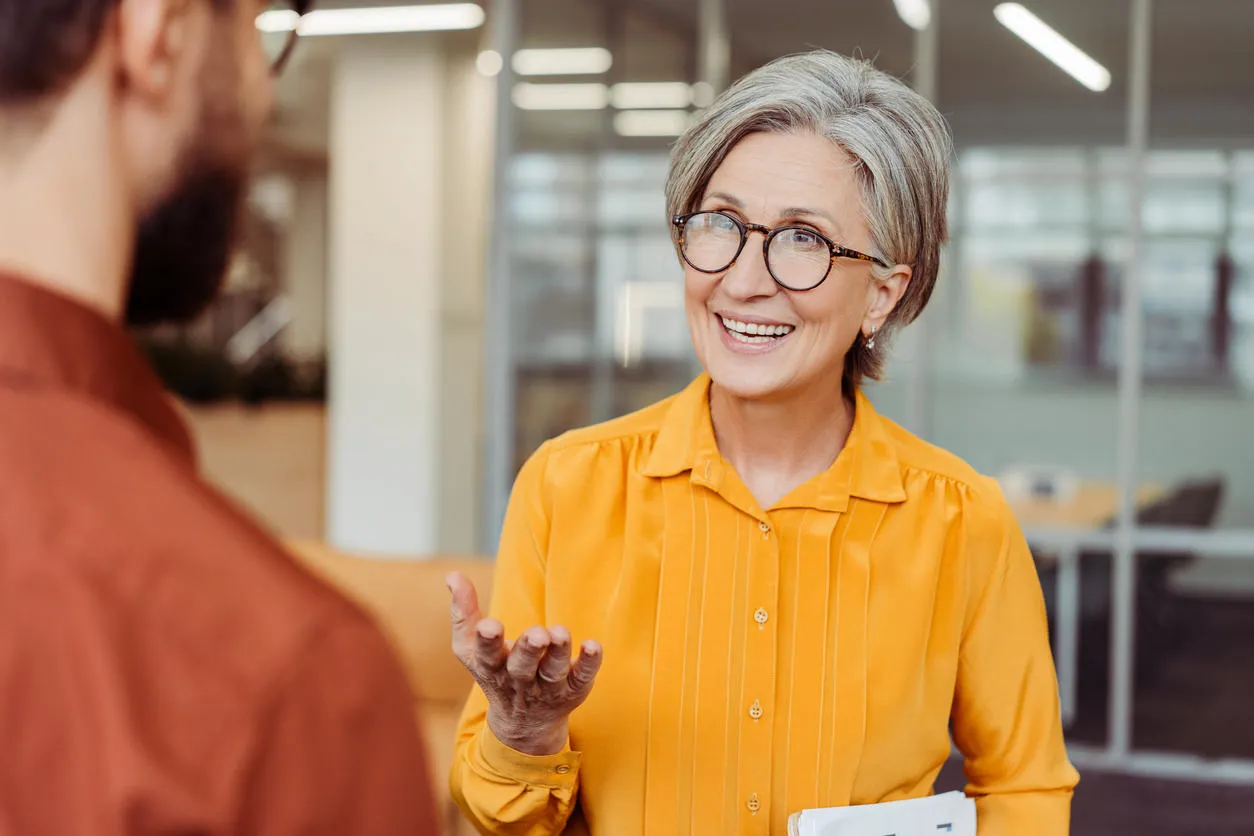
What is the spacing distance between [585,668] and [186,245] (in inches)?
24.7

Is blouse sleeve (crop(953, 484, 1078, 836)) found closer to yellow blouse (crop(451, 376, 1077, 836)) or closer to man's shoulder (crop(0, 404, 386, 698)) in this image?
yellow blouse (crop(451, 376, 1077, 836))

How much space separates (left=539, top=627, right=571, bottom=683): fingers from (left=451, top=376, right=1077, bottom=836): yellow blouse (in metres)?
0.20

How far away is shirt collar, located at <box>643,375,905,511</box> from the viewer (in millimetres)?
1419

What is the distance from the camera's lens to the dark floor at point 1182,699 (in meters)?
4.77

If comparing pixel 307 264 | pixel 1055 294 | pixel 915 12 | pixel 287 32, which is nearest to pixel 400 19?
pixel 915 12

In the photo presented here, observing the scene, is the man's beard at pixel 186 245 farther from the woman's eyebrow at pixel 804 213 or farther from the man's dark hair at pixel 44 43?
the woman's eyebrow at pixel 804 213

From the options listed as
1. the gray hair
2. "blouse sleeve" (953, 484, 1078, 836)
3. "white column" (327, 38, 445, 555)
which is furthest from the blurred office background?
the gray hair

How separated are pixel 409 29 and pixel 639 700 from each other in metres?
5.79

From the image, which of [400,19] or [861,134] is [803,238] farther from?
[400,19]

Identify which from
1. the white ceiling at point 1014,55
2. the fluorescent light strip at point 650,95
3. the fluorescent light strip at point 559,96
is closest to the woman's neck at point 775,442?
the white ceiling at point 1014,55

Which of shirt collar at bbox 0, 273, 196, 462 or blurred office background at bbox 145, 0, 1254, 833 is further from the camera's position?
blurred office background at bbox 145, 0, 1254, 833

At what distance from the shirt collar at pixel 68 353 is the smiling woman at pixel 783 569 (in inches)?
31.8

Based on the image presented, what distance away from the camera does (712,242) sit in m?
1.40

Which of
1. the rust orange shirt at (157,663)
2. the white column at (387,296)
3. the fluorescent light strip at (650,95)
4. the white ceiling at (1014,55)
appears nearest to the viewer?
the rust orange shirt at (157,663)
